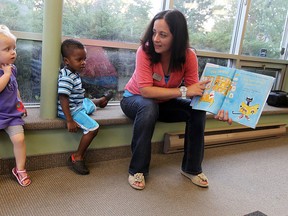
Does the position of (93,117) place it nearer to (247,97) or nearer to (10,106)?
(10,106)

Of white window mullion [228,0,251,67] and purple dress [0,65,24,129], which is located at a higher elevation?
white window mullion [228,0,251,67]

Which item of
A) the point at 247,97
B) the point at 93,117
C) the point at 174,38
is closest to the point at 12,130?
the point at 93,117

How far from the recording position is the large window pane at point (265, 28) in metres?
2.59

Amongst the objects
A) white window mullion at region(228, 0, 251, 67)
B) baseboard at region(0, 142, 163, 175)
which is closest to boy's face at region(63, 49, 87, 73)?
baseboard at region(0, 142, 163, 175)

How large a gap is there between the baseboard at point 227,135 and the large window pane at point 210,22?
775mm

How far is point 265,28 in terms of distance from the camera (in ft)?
8.94

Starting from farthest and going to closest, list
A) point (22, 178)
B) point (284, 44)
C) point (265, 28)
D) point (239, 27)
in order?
point (284, 44) < point (265, 28) < point (239, 27) < point (22, 178)

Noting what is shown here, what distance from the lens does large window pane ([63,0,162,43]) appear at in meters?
1.71

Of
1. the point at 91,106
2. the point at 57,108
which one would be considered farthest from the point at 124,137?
the point at 57,108

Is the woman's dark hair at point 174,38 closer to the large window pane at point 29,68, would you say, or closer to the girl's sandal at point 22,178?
the large window pane at point 29,68

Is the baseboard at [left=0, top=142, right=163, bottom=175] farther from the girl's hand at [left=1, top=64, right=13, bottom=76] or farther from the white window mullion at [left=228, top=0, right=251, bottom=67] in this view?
the white window mullion at [left=228, top=0, right=251, bottom=67]

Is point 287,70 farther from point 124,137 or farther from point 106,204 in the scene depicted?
point 106,204

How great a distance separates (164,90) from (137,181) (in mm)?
524

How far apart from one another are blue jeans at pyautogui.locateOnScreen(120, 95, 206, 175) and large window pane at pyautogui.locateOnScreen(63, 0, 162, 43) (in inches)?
22.2
